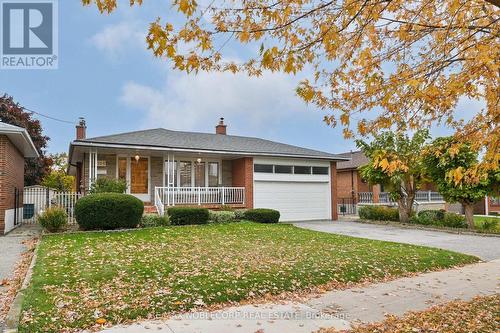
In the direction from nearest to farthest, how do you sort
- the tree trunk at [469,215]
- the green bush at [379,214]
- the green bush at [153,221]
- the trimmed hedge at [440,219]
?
the green bush at [153,221], the tree trunk at [469,215], the trimmed hedge at [440,219], the green bush at [379,214]

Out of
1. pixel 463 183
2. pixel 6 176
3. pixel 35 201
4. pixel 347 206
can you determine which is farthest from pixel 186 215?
pixel 347 206

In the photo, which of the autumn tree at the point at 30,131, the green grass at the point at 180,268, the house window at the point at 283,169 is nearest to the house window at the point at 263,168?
the house window at the point at 283,169

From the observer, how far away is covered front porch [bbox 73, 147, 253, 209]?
687 inches

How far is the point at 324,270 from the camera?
25.0 feet

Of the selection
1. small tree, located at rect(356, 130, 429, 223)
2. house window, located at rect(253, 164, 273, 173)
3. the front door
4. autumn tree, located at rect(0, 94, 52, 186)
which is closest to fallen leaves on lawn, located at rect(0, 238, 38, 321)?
the front door

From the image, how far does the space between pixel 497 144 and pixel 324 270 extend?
4.15 metres

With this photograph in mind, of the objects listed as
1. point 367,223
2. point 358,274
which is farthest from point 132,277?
point 367,223

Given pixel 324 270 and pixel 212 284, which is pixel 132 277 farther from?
pixel 324 270

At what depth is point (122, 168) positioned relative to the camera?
18.1 meters

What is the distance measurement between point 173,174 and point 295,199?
6.99m

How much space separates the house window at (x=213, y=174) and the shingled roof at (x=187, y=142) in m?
1.18

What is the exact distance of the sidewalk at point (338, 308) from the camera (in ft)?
15.5

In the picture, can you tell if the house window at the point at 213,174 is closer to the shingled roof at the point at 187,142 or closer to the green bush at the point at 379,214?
the shingled roof at the point at 187,142

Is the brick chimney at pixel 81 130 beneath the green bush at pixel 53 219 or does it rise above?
above
